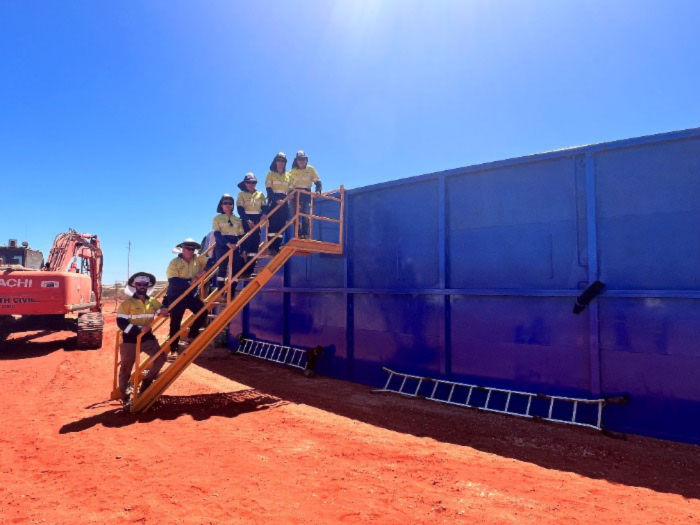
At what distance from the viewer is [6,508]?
3.42 metres

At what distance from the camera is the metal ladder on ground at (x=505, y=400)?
584 centimetres

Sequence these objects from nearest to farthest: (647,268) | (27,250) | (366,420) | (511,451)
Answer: (511,451)
(647,268)
(366,420)
(27,250)

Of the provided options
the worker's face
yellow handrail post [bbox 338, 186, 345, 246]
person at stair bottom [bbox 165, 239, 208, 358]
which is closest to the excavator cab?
the worker's face

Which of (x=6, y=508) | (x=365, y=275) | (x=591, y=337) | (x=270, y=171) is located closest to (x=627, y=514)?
(x=591, y=337)

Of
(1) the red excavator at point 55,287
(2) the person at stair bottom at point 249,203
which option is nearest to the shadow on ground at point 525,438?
(2) the person at stair bottom at point 249,203

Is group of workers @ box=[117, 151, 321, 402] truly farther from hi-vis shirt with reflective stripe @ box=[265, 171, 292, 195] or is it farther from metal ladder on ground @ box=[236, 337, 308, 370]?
metal ladder on ground @ box=[236, 337, 308, 370]

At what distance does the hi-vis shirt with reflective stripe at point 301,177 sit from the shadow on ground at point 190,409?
426cm

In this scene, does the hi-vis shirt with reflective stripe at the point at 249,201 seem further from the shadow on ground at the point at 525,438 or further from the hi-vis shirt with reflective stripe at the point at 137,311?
the shadow on ground at the point at 525,438

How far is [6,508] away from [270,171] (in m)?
6.71

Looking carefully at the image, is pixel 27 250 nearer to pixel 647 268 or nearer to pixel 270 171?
pixel 270 171

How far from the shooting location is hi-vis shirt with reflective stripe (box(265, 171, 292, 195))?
863cm

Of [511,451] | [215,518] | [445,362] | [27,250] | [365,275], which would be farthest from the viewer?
[27,250]

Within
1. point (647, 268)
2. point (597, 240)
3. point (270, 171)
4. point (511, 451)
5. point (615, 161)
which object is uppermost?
point (270, 171)

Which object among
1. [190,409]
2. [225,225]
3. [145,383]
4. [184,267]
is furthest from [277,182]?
[190,409]
